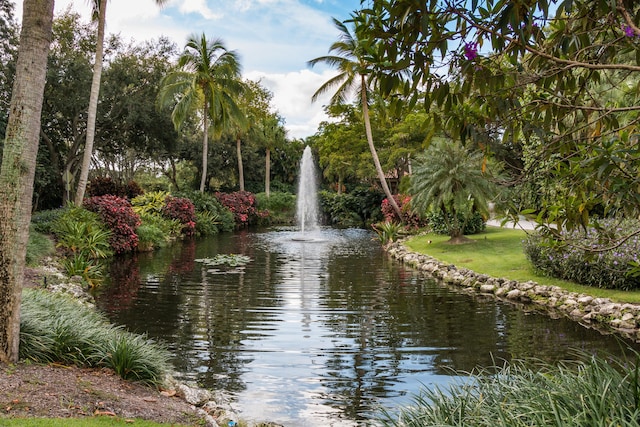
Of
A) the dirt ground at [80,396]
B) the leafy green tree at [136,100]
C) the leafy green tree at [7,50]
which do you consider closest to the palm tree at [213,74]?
the leafy green tree at [136,100]

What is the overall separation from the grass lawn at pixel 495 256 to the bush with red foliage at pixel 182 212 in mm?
11733

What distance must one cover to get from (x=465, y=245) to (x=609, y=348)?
33.9ft

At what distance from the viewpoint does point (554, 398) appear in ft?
11.2

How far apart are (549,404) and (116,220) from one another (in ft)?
56.3

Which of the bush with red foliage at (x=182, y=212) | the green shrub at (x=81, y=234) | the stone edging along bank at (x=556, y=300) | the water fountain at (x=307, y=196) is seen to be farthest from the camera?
the water fountain at (x=307, y=196)

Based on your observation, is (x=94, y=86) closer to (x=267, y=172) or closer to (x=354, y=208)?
(x=354, y=208)

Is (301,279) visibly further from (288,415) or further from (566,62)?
(566,62)

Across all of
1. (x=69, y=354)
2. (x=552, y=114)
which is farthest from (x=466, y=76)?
(x=69, y=354)

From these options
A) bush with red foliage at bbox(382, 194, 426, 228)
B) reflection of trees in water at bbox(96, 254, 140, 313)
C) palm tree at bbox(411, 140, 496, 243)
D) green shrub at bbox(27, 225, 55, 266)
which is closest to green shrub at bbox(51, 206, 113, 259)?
green shrub at bbox(27, 225, 55, 266)

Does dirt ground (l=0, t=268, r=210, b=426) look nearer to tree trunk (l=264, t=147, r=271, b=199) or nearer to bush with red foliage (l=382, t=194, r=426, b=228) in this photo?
bush with red foliage (l=382, t=194, r=426, b=228)

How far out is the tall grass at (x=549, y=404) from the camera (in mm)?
3033

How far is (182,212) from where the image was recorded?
26109 millimetres

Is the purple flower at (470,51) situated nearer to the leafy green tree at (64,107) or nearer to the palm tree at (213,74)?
the leafy green tree at (64,107)

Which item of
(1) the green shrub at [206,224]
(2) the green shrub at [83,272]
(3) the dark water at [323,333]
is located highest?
(1) the green shrub at [206,224]
